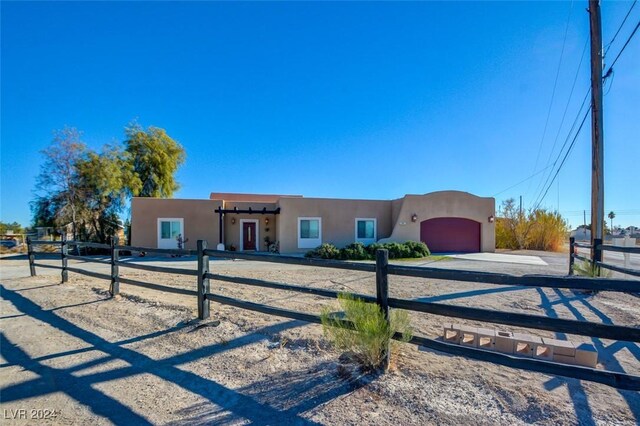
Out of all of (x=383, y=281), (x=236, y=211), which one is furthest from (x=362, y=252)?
(x=383, y=281)

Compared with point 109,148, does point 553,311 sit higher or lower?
lower

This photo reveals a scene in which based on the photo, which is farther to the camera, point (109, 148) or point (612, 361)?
point (109, 148)

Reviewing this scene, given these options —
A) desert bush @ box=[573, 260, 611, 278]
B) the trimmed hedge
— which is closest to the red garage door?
the trimmed hedge

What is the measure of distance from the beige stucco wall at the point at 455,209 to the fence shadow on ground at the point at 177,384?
17.2 m

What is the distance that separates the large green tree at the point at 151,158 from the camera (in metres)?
25.9

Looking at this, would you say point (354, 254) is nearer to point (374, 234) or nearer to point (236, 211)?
point (374, 234)

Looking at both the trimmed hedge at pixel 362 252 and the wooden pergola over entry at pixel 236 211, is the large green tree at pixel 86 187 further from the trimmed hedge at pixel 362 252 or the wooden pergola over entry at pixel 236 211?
the trimmed hedge at pixel 362 252

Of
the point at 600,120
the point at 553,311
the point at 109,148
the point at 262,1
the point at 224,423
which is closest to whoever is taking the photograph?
the point at 224,423

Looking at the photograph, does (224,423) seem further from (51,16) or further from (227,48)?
(227,48)

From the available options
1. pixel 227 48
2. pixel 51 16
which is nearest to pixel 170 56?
pixel 227 48

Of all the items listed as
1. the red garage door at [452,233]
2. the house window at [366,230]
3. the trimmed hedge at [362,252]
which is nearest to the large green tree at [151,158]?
the trimmed hedge at [362,252]

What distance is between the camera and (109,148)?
75.5 ft

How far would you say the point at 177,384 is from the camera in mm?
2971

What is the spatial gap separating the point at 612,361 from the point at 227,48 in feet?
44.5
